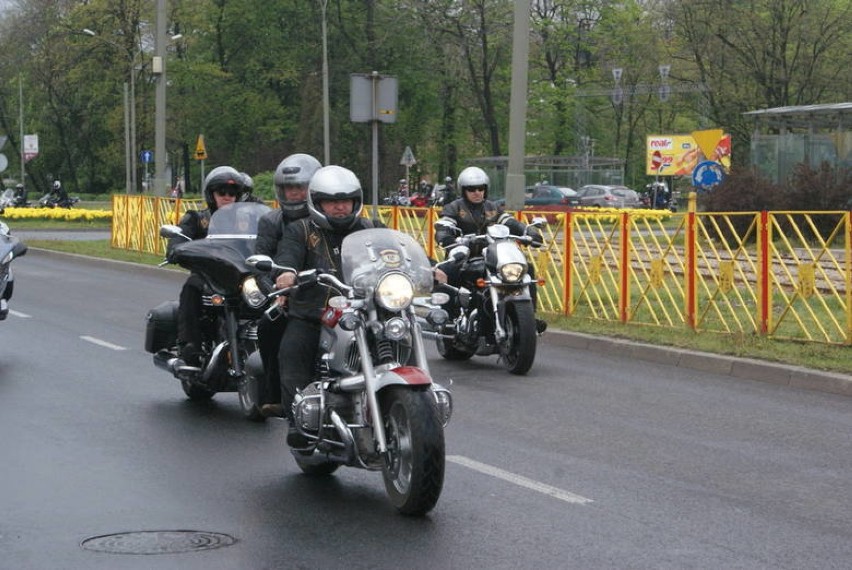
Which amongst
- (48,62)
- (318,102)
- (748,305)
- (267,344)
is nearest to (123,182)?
(48,62)

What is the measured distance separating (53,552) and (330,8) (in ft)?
221

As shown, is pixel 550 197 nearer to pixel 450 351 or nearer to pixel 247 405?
pixel 450 351

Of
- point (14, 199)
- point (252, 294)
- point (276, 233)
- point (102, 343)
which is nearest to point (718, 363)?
point (252, 294)

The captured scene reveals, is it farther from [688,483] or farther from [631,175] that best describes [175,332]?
[631,175]

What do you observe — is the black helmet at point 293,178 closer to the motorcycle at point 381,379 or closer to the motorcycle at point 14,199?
the motorcycle at point 381,379

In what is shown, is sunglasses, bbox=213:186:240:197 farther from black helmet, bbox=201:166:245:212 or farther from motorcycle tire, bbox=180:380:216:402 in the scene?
motorcycle tire, bbox=180:380:216:402

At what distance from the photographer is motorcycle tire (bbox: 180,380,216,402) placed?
11062 millimetres

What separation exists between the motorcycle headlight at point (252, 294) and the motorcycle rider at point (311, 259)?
6.36ft

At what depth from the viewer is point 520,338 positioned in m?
12.9

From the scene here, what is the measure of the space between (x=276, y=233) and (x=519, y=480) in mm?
1935

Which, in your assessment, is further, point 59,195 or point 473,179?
point 59,195

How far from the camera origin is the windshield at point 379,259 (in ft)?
23.1

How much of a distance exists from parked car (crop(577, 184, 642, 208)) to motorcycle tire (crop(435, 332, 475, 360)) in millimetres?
45465

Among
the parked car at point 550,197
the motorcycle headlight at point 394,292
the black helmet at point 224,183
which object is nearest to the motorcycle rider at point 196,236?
the black helmet at point 224,183
